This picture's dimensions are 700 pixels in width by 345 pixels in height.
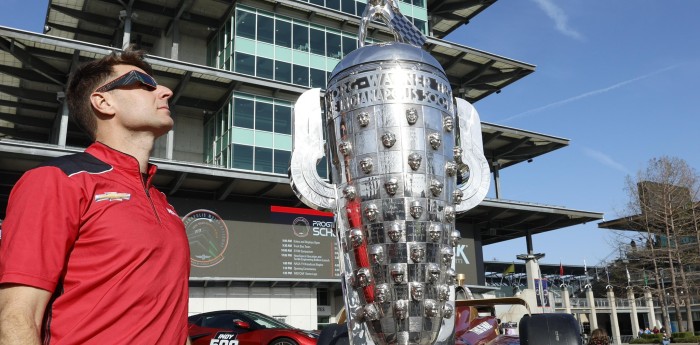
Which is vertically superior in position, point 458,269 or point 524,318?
point 458,269

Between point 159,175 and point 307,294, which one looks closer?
point 159,175

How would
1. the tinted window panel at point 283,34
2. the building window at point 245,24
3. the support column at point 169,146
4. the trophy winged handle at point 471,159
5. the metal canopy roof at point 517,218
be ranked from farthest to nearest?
the metal canopy roof at point 517,218 → the tinted window panel at point 283,34 → the building window at point 245,24 → the support column at point 169,146 → the trophy winged handle at point 471,159

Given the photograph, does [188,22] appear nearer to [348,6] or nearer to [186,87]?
[186,87]

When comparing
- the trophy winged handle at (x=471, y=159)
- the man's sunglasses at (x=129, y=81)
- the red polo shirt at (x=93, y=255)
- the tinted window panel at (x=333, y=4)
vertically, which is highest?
the tinted window panel at (x=333, y=4)

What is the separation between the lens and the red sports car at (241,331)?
1191 centimetres

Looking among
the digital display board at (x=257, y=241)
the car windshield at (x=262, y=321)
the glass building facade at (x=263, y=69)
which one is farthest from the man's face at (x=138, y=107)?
the digital display board at (x=257, y=241)

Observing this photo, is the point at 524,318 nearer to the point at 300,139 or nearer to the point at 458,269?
the point at 300,139

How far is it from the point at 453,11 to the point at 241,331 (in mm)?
30935

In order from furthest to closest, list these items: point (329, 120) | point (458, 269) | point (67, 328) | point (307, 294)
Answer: point (458, 269)
point (307, 294)
point (329, 120)
point (67, 328)

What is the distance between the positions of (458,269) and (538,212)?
6349 mm

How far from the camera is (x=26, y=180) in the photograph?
2.00 m

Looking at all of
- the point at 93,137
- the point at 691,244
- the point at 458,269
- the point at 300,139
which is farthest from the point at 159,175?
the point at 691,244

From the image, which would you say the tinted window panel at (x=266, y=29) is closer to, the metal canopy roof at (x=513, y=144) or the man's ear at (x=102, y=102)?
the metal canopy roof at (x=513, y=144)

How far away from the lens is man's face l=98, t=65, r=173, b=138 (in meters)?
2.51
